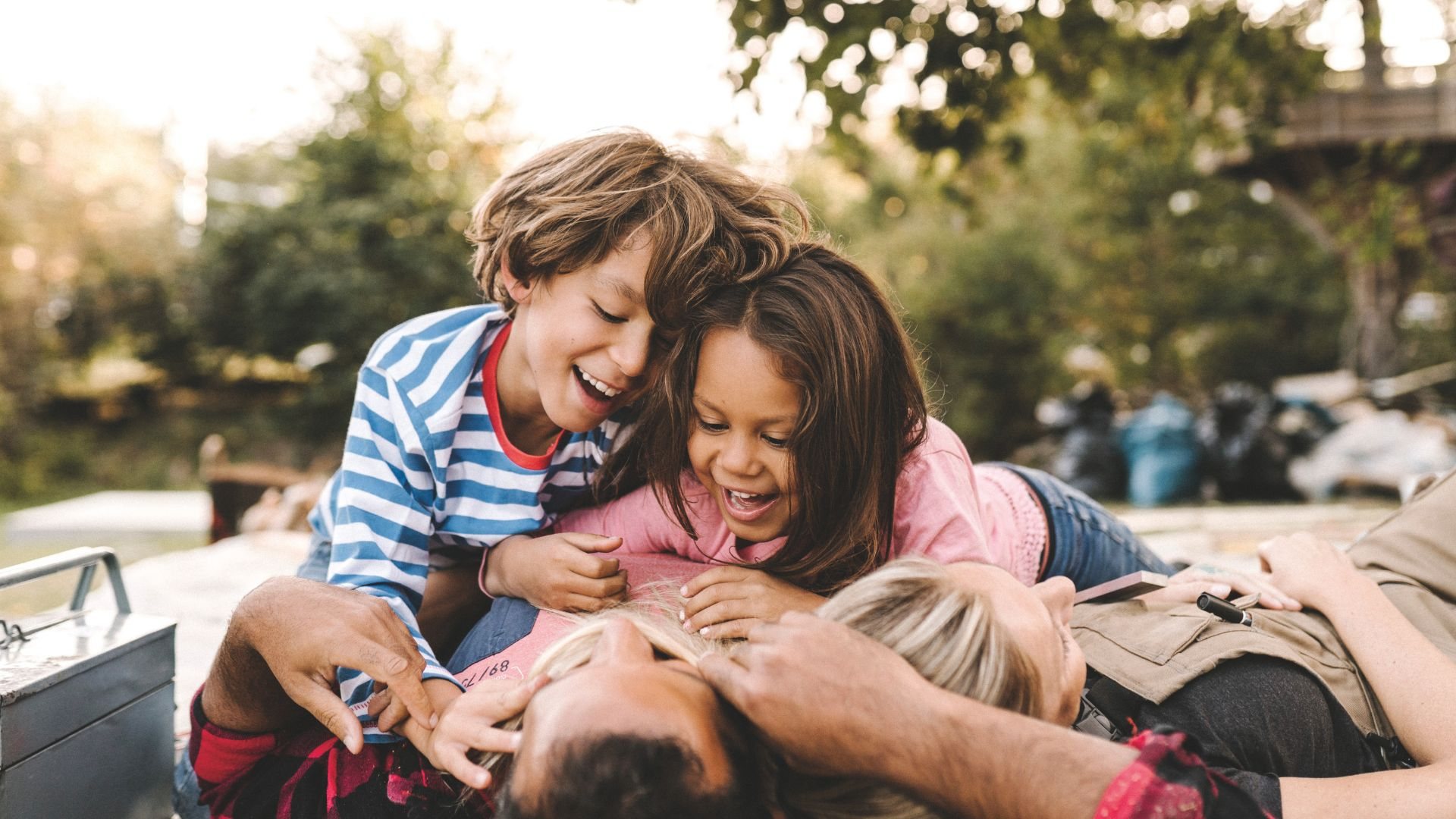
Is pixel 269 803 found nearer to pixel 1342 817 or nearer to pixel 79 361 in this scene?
pixel 1342 817

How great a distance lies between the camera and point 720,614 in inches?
73.4

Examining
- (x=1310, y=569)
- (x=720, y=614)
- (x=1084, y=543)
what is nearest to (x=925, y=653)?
(x=720, y=614)

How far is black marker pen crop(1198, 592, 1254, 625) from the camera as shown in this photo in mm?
2037

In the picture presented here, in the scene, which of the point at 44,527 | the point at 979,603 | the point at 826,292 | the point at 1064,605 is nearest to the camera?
the point at 979,603

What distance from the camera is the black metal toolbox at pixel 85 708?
1789 millimetres

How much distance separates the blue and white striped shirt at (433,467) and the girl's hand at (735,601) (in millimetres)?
607

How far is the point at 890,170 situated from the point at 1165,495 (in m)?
6.23

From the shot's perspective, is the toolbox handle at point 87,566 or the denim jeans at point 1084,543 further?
the denim jeans at point 1084,543

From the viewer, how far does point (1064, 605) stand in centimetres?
188

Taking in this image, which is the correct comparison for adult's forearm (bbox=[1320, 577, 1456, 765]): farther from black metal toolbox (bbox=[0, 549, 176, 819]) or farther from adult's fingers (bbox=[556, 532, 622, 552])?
black metal toolbox (bbox=[0, 549, 176, 819])

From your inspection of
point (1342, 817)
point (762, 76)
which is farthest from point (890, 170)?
point (1342, 817)

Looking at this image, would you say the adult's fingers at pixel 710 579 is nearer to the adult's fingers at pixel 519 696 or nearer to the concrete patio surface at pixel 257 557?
the adult's fingers at pixel 519 696

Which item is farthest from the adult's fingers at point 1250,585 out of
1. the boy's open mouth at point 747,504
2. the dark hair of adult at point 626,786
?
the dark hair of adult at point 626,786

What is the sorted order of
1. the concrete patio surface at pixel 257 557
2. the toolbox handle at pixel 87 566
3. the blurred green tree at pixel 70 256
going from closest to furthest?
the toolbox handle at pixel 87 566 < the concrete patio surface at pixel 257 557 < the blurred green tree at pixel 70 256
